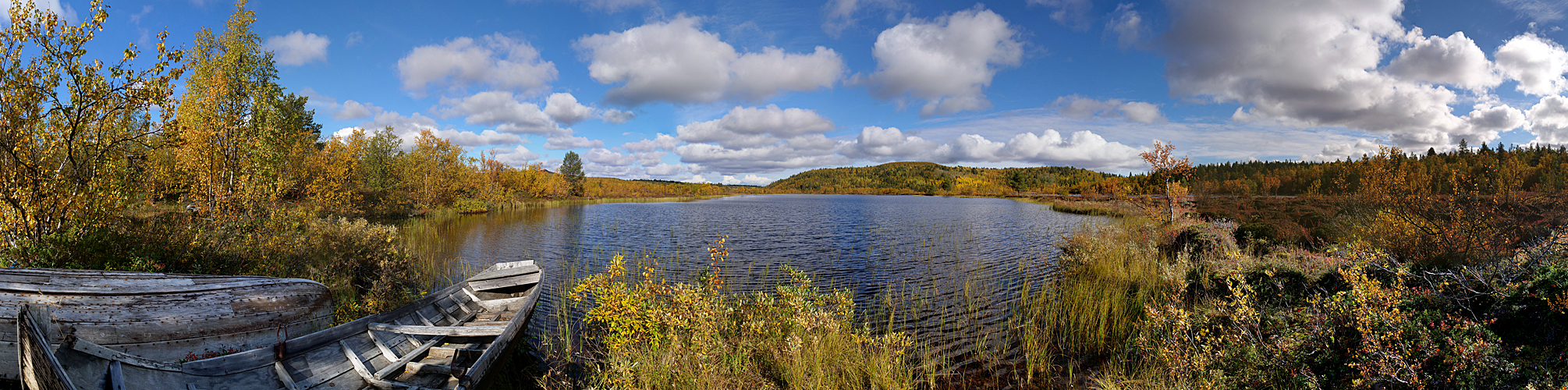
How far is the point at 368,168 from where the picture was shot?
4797 cm

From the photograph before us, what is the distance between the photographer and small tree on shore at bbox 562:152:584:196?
92250 mm

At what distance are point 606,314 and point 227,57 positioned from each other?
1666cm

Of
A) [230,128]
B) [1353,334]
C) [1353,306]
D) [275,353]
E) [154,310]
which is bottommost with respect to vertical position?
[275,353]

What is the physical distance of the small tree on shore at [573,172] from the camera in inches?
3632

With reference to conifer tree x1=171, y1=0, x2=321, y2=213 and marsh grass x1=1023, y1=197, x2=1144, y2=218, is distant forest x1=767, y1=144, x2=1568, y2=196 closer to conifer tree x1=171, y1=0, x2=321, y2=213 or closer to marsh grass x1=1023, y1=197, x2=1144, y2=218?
marsh grass x1=1023, y1=197, x2=1144, y2=218

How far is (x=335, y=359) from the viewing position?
6605 millimetres

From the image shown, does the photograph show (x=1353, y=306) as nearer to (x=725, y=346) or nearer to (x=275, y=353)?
(x=725, y=346)

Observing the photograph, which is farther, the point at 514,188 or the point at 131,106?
the point at 514,188

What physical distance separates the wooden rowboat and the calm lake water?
2181 mm

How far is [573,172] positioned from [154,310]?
94062mm

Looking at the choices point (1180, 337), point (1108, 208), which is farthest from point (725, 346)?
point (1108, 208)

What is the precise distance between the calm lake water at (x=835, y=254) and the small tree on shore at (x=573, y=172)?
2223 inches

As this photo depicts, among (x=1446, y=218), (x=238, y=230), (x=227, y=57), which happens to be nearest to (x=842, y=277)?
(x=1446, y=218)

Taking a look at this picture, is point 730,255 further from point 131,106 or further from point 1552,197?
point 1552,197
